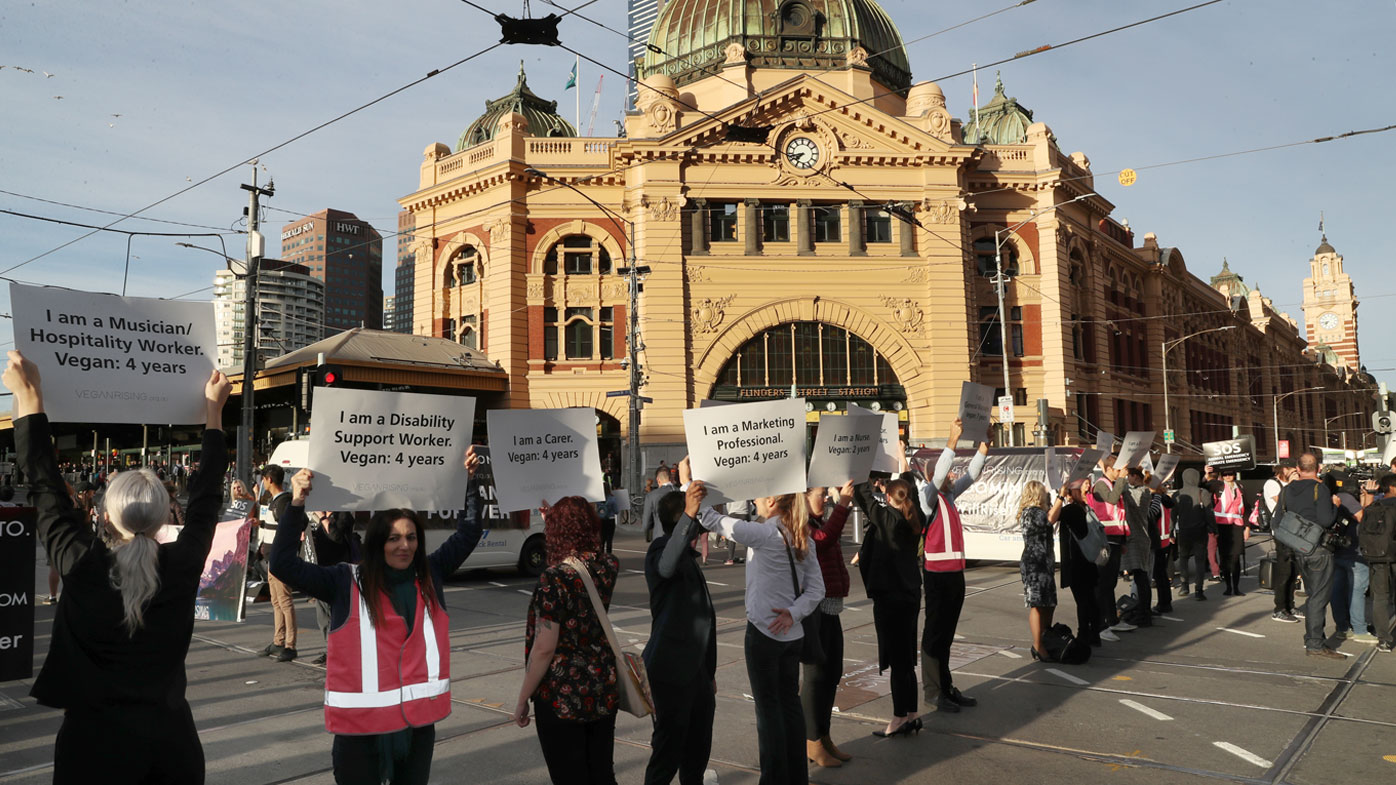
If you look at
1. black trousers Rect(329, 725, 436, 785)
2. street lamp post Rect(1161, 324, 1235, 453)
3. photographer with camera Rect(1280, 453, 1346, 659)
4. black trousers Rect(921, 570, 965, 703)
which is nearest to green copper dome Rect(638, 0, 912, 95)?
street lamp post Rect(1161, 324, 1235, 453)

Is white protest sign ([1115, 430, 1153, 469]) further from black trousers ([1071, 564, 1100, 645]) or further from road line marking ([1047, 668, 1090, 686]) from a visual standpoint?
road line marking ([1047, 668, 1090, 686])

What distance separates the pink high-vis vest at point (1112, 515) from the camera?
481 inches

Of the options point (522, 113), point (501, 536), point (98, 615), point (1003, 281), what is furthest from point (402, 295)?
point (98, 615)

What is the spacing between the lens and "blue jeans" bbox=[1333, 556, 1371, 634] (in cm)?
1153

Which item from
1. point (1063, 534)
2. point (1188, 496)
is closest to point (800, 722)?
point (1063, 534)

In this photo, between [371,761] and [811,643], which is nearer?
[371,761]

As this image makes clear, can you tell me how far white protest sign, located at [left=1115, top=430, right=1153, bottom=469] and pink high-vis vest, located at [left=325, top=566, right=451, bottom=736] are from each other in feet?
35.4

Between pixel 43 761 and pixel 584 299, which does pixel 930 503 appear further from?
pixel 584 299

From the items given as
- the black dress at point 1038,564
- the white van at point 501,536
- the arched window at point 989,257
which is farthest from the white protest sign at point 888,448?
the arched window at point 989,257

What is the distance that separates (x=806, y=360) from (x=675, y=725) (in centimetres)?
3259

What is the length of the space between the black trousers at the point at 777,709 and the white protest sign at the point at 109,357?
328 centimetres

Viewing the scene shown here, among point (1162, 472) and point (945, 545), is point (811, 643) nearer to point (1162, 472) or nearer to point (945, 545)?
point (945, 545)

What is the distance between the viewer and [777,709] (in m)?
5.70

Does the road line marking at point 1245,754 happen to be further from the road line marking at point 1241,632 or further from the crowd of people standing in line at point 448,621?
the road line marking at point 1241,632
